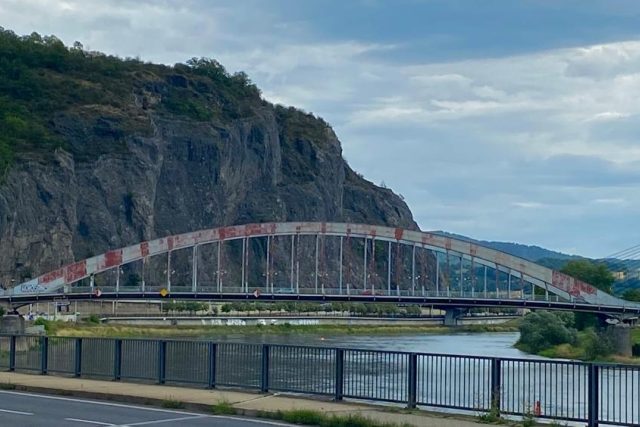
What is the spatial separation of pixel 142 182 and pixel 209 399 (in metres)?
134

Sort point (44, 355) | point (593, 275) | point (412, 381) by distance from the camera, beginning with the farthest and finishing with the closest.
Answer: point (593, 275), point (44, 355), point (412, 381)

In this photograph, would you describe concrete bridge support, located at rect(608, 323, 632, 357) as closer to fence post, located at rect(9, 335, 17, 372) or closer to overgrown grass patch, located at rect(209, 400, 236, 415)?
fence post, located at rect(9, 335, 17, 372)

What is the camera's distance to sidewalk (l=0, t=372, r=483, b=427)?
67.7 feet

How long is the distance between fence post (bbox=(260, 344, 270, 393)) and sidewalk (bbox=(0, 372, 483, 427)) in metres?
0.23

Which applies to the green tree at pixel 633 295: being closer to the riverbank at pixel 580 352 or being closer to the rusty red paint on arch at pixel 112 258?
the riverbank at pixel 580 352

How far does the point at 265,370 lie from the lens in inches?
959

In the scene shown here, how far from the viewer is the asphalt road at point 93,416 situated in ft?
64.2

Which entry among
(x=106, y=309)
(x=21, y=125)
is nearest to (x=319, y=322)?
(x=106, y=309)

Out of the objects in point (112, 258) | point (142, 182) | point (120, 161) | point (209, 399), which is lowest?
point (209, 399)

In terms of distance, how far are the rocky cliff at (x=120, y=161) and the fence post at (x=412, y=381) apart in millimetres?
112897

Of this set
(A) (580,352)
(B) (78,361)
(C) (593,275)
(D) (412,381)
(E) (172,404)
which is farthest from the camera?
(C) (593,275)

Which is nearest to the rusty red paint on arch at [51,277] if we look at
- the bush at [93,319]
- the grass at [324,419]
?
the bush at [93,319]

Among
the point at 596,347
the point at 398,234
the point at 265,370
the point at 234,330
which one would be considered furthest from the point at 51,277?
the point at 265,370

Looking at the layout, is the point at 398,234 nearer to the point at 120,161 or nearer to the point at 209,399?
the point at 120,161
